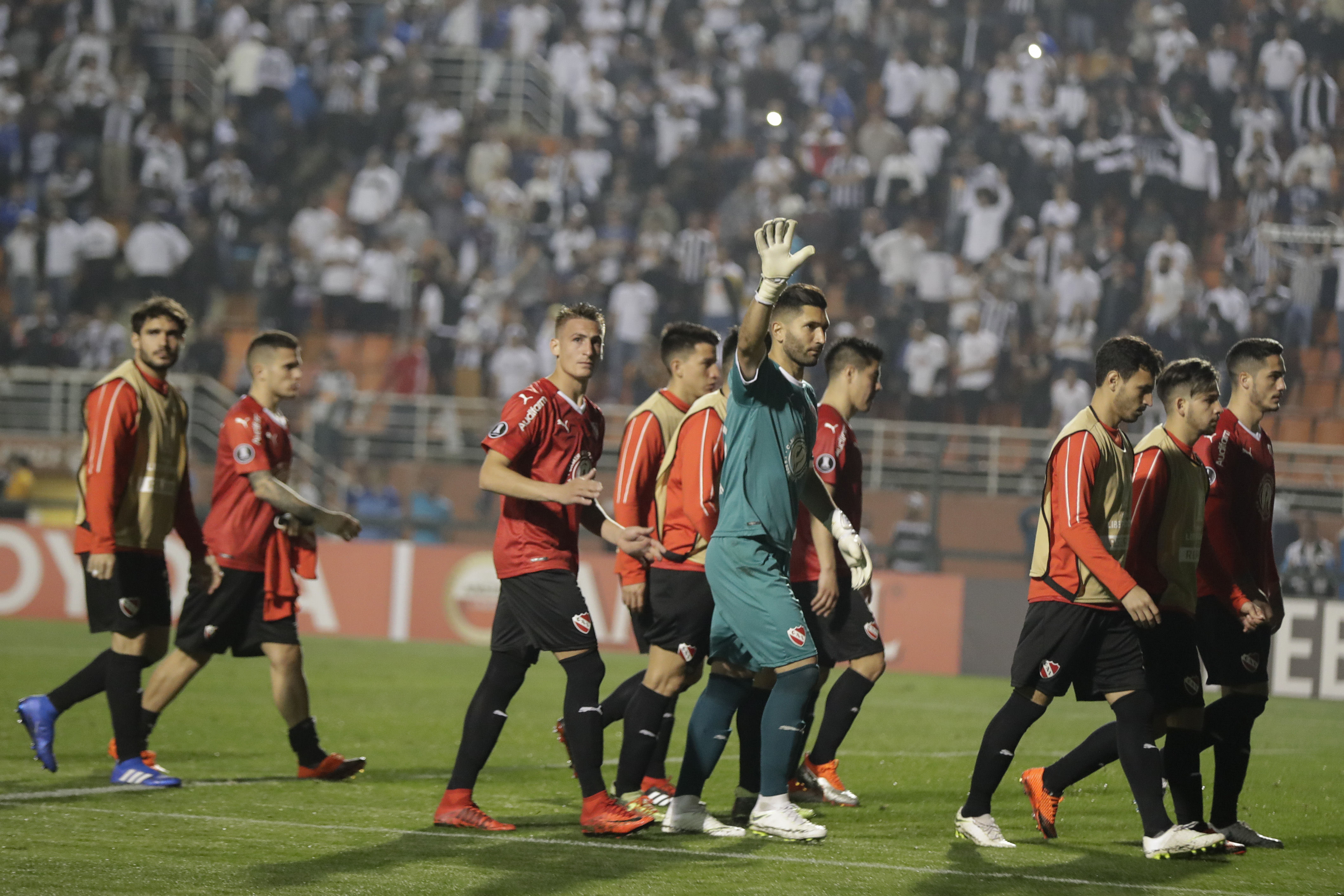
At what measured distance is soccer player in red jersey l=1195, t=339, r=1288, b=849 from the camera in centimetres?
631

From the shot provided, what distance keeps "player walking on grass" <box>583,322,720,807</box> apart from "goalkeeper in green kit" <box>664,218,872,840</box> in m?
0.34

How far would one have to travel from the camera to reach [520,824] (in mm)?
6238

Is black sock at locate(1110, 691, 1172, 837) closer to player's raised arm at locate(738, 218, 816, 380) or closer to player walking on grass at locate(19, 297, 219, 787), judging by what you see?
player's raised arm at locate(738, 218, 816, 380)

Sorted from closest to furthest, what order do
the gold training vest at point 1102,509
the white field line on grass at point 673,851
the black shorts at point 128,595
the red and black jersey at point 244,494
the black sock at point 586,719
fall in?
the white field line on grass at point 673,851
the gold training vest at point 1102,509
the black sock at point 586,719
the black shorts at point 128,595
the red and black jersey at point 244,494

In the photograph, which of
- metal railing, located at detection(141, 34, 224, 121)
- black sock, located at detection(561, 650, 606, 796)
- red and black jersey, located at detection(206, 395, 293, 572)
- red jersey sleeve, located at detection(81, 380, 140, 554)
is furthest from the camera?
metal railing, located at detection(141, 34, 224, 121)

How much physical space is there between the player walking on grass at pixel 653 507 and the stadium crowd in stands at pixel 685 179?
1197 cm

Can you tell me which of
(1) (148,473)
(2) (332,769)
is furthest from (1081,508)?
(1) (148,473)

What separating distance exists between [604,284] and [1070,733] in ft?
39.9

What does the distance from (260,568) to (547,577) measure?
2083 mm

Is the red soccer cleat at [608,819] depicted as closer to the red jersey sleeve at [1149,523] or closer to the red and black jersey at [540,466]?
the red and black jersey at [540,466]

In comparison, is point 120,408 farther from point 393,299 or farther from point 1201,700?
point 393,299

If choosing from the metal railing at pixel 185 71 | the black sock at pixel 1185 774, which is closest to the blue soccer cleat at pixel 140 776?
the black sock at pixel 1185 774

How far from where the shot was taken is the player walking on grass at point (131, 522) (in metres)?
6.88

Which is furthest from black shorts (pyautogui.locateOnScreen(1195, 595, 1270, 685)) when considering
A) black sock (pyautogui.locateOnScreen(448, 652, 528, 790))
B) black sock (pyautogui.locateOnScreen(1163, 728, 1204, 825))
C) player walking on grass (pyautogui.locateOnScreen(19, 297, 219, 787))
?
player walking on grass (pyautogui.locateOnScreen(19, 297, 219, 787))
